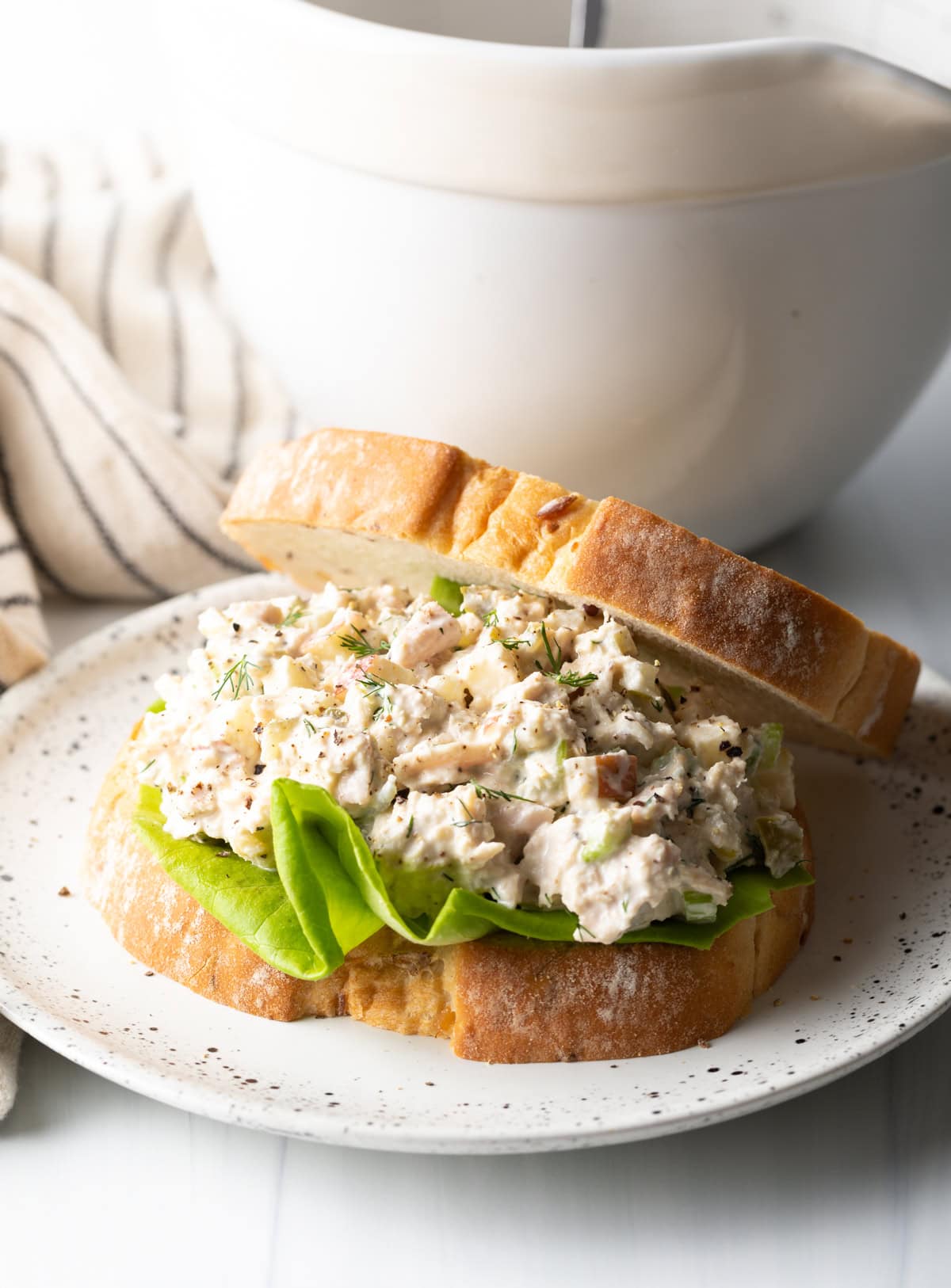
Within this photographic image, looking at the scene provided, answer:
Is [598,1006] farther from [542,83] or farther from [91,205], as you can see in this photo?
[91,205]

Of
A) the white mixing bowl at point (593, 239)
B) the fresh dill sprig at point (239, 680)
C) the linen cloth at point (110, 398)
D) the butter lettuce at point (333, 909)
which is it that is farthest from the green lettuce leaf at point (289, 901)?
the white mixing bowl at point (593, 239)

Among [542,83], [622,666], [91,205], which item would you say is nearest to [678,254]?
[542,83]

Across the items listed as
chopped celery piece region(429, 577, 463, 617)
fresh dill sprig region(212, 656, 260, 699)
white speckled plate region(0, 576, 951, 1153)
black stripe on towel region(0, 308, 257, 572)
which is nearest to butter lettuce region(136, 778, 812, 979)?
white speckled plate region(0, 576, 951, 1153)

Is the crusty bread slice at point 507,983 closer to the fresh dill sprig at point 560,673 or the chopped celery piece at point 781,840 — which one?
the chopped celery piece at point 781,840

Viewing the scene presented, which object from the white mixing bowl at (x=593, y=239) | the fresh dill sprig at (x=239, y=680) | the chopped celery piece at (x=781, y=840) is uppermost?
the white mixing bowl at (x=593, y=239)

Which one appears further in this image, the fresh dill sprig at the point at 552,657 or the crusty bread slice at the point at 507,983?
the fresh dill sprig at the point at 552,657
